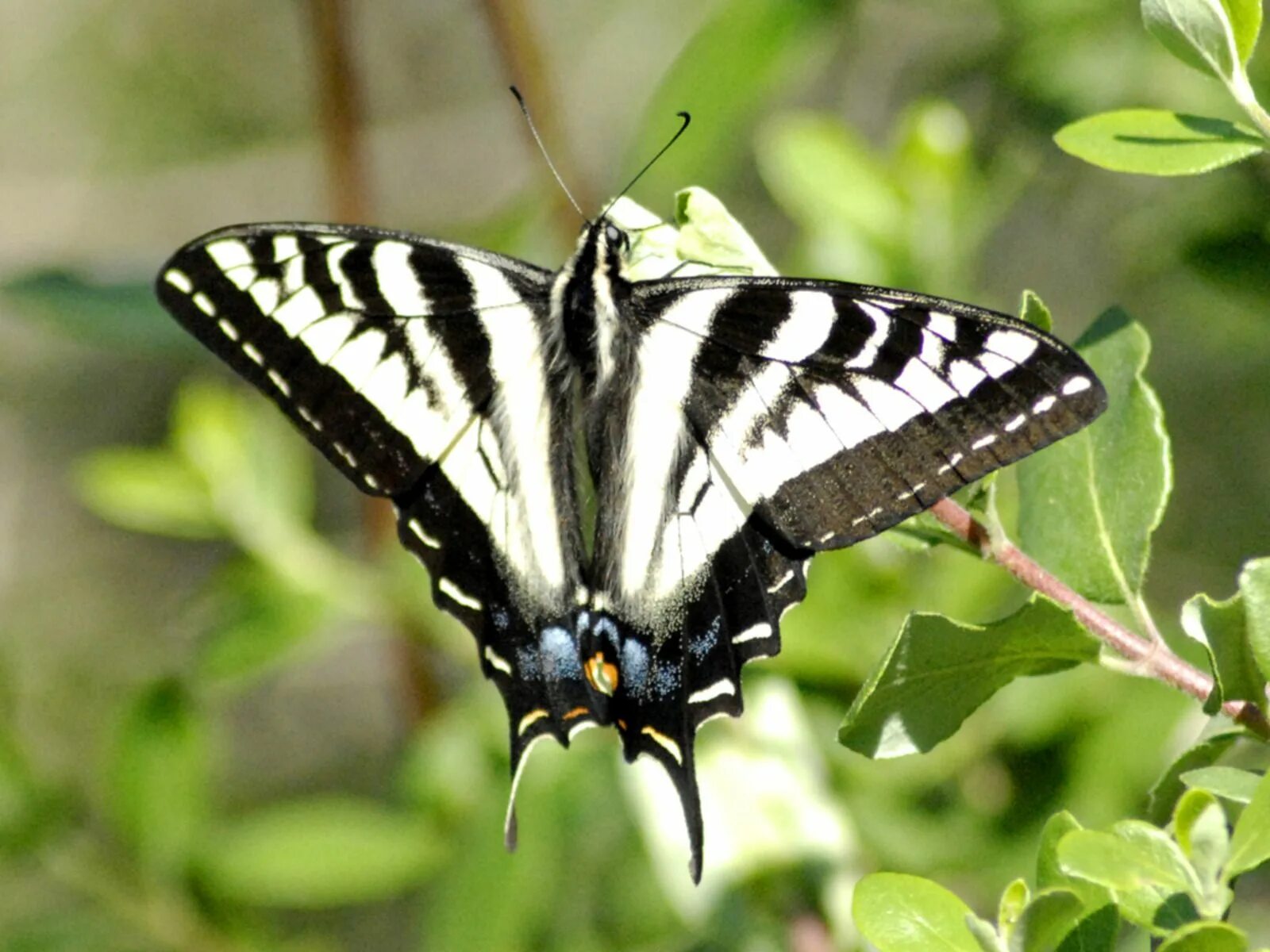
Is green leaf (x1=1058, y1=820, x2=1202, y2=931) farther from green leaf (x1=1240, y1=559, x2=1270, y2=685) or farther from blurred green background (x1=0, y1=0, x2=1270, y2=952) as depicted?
blurred green background (x1=0, y1=0, x2=1270, y2=952)

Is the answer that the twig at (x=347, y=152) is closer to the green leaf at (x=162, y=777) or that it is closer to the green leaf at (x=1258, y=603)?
the green leaf at (x=162, y=777)

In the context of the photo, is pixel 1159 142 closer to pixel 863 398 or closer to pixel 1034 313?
pixel 1034 313

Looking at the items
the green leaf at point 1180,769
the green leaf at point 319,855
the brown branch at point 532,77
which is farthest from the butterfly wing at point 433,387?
the green leaf at point 1180,769

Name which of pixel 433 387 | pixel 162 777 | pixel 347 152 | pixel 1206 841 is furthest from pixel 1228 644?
pixel 162 777

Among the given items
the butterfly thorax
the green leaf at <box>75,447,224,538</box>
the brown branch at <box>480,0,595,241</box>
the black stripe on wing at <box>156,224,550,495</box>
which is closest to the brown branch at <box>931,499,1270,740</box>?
the butterfly thorax

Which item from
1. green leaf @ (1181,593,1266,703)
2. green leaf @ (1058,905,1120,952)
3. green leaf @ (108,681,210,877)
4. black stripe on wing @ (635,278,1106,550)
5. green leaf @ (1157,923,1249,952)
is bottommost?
green leaf @ (108,681,210,877)

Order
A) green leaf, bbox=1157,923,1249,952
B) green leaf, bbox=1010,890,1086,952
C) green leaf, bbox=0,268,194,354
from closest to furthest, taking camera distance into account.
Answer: green leaf, bbox=1157,923,1249,952, green leaf, bbox=1010,890,1086,952, green leaf, bbox=0,268,194,354

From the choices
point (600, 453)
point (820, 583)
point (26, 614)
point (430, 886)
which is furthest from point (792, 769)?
point (26, 614)
